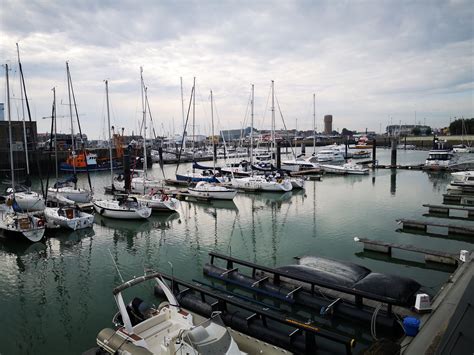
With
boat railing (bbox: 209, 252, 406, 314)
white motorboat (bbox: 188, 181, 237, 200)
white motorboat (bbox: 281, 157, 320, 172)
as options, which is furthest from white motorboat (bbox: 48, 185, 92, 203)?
white motorboat (bbox: 281, 157, 320, 172)

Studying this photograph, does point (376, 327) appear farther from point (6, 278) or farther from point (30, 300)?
point (6, 278)

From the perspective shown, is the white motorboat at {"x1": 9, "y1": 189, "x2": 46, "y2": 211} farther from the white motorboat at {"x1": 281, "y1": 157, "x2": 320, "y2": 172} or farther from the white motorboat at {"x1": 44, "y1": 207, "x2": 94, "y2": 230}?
the white motorboat at {"x1": 281, "y1": 157, "x2": 320, "y2": 172}

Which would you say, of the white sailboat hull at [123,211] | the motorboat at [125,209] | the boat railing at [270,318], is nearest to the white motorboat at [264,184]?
the motorboat at [125,209]

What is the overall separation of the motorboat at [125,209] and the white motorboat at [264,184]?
14423 mm

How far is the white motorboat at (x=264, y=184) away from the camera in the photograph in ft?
127

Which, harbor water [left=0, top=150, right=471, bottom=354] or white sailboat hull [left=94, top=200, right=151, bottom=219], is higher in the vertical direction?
white sailboat hull [left=94, top=200, right=151, bottom=219]

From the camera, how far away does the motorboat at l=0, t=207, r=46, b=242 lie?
839 inches

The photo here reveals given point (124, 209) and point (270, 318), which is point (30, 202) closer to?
point (124, 209)

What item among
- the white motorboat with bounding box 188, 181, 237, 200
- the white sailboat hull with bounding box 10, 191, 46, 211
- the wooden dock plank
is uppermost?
the white sailboat hull with bounding box 10, 191, 46, 211

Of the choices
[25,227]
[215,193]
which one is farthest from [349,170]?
[25,227]

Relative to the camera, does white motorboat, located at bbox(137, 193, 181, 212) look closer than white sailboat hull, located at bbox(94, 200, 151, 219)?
No

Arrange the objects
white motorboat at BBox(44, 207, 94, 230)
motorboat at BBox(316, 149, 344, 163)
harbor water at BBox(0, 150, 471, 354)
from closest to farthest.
A: harbor water at BBox(0, 150, 471, 354) < white motorboat at BBox(44, 207, 94, 230) < motorboat at BBox(316, 149, 344, 163)

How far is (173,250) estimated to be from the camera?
20.2 m

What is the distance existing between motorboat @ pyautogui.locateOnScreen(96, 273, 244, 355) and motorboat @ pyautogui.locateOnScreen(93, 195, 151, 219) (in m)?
16.5
